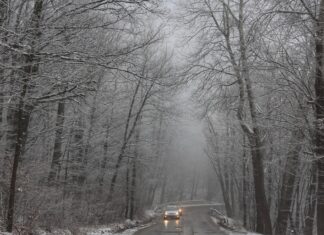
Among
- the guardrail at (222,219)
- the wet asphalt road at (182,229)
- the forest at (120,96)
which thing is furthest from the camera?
the guardrail at (222,219)

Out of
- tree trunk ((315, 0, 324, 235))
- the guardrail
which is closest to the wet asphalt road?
the guardrail

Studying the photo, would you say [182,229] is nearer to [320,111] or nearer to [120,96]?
[120,96]

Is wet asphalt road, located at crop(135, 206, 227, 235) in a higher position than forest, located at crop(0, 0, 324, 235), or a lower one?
lower

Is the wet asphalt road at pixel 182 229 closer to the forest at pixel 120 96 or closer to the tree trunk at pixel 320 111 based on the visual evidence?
the forest at pixel 120 96

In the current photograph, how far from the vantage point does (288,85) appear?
14.9 metres

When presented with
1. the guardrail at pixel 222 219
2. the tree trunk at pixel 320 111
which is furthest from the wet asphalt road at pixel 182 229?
the tree trunk at pixel 320 111

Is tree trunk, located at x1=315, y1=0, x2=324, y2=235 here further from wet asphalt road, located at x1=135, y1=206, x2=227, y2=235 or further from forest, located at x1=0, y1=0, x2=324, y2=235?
wet asphalt road, located at x1=135, y1=206, x2=227, y2=235

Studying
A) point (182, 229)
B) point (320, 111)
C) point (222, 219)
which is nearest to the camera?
point (320, 111)

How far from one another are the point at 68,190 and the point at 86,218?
2.41 m

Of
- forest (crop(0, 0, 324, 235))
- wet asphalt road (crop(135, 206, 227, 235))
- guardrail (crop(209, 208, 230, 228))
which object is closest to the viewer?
forest (crop(0, 0, 324, 235))

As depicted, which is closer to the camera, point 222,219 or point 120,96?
point 120,96

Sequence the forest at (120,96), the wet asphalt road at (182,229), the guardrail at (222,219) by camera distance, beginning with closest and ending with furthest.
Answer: the forest at (120,96) < the wet asphalt road at (182,229) < the guardrail at (222,219)

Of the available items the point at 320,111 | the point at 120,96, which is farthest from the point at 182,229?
the point at 320,111

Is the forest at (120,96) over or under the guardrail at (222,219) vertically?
over
